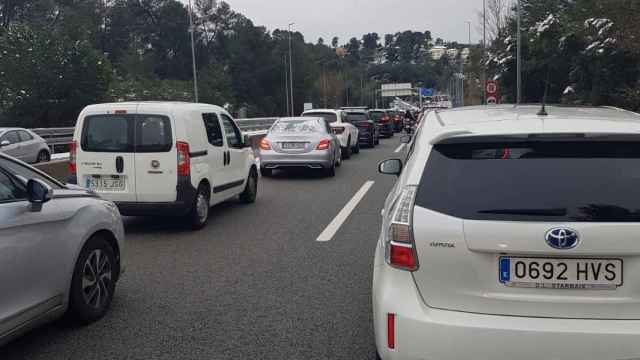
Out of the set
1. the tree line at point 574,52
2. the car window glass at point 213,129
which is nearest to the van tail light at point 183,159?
the car window glass at point 213,129

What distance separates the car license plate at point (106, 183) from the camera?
9.28 metres

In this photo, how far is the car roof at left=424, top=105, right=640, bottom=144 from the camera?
138 inches

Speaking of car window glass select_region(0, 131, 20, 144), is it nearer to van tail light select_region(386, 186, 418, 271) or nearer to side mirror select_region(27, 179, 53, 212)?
side mirror select_region(27, 179, 53, 212)

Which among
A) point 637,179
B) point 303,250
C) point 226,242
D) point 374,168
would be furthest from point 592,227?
point 374,168

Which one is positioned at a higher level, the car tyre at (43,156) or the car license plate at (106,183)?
the car license plate at (106,183)

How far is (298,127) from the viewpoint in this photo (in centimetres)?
1716

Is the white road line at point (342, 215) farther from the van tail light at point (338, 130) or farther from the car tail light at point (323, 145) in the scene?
the van tail light at point (338, 130)

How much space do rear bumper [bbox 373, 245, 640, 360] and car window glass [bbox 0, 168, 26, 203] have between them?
8.89ft

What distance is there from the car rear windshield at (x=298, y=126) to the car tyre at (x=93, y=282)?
11312 millimetres

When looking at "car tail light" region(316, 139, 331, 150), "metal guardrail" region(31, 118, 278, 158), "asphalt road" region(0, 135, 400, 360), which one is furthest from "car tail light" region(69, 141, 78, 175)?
"metal guardrail" region(31, 118, 278, 158)

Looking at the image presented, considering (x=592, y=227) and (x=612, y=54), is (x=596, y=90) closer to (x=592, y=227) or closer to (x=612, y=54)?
(x=612, y=54)

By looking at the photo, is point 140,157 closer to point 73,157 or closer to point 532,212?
point 73,157

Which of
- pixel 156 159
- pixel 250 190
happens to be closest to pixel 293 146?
pixel 250 190

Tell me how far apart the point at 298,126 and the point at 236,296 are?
11208mm
